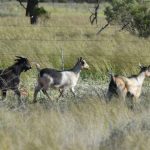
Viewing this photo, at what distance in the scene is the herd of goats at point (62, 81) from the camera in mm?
12933

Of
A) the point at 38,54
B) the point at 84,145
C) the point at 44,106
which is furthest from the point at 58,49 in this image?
the point at 84,145

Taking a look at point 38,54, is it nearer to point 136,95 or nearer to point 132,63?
point 132,63

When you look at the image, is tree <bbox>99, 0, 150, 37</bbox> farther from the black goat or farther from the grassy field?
the black goat

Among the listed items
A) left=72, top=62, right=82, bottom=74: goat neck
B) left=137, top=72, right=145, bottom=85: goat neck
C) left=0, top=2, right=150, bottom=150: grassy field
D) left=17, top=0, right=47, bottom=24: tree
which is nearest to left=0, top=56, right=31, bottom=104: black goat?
left=0, top=2, right=150, bottom=150: grassy field

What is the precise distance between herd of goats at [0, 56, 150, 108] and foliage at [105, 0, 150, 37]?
12.3 m

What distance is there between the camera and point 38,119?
956 cm

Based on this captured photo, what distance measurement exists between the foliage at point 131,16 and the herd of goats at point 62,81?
40.4 ft

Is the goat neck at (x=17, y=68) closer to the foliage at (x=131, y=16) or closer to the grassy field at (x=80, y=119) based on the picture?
the grassy field at (x=80, y=119)

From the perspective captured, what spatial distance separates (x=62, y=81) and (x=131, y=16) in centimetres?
1742

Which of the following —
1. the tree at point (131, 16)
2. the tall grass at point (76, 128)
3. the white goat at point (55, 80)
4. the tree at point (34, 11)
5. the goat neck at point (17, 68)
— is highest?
the tall grass at point (76, 128)

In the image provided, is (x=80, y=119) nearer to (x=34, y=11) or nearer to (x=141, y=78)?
(x=141, y=78)

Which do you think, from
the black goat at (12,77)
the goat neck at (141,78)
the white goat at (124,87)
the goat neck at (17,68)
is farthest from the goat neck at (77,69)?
the white goat at (124,87)

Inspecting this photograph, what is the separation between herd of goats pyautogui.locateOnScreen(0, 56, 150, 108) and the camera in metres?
12.9

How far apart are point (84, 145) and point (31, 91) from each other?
24.1 feet
